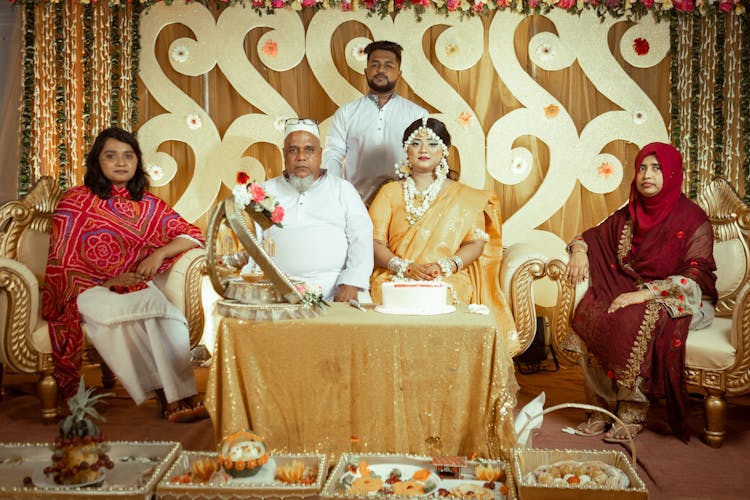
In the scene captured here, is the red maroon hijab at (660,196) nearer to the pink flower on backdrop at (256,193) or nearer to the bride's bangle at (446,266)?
the bride's bangle at (446,266)

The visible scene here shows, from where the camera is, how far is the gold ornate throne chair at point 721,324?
363 cm

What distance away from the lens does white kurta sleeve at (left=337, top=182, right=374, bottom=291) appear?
12.9 feet

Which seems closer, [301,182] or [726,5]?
[301,182]

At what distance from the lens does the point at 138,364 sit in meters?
4.06

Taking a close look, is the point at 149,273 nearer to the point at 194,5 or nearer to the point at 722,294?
the point at 194,5

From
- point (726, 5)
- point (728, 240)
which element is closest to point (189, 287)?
point (728, 240)

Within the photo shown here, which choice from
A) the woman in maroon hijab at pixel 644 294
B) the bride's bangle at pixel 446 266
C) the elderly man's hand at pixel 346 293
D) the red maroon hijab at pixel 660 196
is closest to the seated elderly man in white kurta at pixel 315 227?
the elderly man's hand at pixel 346 293

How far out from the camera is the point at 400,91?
5855 mm

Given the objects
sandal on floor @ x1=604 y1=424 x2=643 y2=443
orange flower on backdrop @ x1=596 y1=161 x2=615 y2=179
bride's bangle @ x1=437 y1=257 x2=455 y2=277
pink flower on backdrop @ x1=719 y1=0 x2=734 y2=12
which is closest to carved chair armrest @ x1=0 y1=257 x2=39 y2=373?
bride's bangle @ x1=437 y1=257 x2=455 y2=277

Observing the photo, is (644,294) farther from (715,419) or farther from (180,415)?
(180,415)

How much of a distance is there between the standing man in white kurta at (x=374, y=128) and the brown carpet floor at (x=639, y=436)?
1829 millimetres

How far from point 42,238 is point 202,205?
1546mm

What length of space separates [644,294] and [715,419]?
28.3 inches

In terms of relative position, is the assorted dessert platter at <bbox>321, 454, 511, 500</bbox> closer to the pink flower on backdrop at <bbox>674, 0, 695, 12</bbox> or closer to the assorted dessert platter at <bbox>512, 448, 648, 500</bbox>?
the assorted dessert platter at <bbox>512, 448, 648, 500</bbox>
